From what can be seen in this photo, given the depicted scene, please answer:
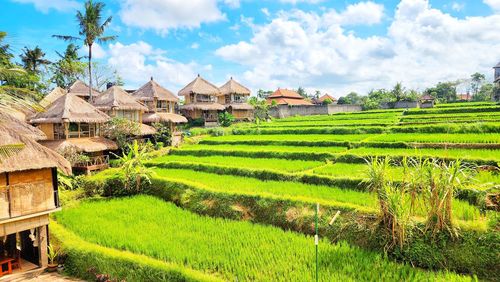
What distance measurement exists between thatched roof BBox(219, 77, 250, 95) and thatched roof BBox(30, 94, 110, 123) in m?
17.8

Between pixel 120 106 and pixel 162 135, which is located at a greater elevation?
pixel 120 106

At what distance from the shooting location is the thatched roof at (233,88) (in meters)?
37.9

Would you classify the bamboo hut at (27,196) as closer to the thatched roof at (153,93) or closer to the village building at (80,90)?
the thatched roof at (153,93)

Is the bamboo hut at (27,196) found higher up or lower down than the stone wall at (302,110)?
lower down

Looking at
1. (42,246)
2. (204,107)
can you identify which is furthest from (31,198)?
(204,107)

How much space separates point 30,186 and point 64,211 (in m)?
3.87

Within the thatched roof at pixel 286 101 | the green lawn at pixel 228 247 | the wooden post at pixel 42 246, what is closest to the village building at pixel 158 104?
the green lawn at pixel 228 247

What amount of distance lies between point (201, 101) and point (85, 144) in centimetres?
1645

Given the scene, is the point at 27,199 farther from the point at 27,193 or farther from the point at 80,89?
the point at 80,89

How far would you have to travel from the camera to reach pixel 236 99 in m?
38.8

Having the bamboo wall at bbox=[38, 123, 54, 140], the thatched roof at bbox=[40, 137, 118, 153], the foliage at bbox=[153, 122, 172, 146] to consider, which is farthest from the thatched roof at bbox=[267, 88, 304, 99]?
the bamboo wall at bbox=[38, 123, 54, 140]

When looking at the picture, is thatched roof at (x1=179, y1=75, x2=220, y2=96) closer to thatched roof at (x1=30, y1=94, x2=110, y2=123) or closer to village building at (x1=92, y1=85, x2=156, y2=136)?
village building at (x1=92, y1=85, x2=156, y2=136)

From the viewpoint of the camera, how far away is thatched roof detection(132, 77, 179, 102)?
A: 30.8 m

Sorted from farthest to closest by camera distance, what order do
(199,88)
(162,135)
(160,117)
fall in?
(199,88)
(160,117)
(162,135)
